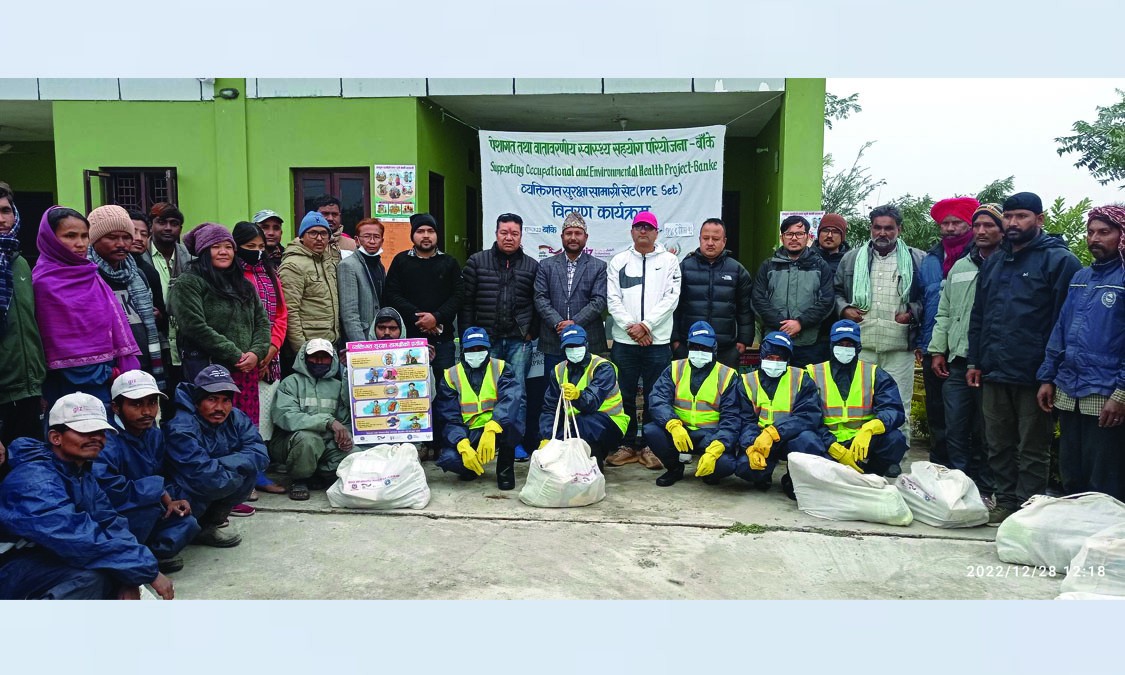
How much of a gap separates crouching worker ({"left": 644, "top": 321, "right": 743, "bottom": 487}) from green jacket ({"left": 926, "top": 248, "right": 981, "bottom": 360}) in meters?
1.54

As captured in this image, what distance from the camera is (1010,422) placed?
197 inches

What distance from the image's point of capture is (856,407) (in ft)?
17.7

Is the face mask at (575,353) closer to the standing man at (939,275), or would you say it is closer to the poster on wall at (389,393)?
the poster on wall at (389,393)

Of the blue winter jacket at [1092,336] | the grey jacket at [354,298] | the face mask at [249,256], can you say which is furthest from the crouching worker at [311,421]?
the blue winter jacket at [1092,336]

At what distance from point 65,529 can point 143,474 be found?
0.81 meters

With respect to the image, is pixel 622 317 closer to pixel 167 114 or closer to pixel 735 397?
pixel 735 397

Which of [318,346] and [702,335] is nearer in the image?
[318,346]

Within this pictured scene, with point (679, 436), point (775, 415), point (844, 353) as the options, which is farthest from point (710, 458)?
point (844, 353)

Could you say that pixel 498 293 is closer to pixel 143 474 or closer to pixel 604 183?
pixel 604 183

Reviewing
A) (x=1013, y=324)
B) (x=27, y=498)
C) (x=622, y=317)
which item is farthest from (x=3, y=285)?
(x=1013, y=324)

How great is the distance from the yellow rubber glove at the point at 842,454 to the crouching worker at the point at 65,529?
13.6ft

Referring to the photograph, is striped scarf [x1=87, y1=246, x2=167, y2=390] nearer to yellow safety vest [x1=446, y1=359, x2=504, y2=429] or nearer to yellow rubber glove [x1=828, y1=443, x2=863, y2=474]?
yellow safety vest [x1=446, y1=359, x2=504, y2=429]

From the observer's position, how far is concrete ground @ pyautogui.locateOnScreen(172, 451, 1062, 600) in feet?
12.5

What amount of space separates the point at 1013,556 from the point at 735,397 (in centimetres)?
203
